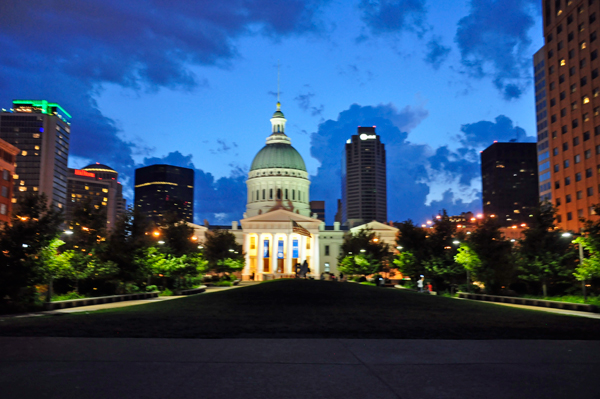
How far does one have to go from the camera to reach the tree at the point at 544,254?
34.9 metres

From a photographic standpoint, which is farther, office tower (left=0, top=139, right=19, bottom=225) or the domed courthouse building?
the domed courthouse building

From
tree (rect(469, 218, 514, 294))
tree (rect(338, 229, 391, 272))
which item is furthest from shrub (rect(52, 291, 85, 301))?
tree (rect(338, 229, 391, 272))

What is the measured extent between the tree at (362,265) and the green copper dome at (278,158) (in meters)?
72.3

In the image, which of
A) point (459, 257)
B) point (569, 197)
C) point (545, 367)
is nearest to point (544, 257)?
point (459, 257)

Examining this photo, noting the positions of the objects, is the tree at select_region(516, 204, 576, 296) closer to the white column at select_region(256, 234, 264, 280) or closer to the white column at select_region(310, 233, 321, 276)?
the white column at select_region(256, 234, 264, 280)

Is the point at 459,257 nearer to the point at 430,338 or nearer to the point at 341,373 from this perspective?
the point at 430,338

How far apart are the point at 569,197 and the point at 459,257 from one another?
2432 inches

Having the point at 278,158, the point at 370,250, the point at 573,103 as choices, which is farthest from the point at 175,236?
the point at 278,158

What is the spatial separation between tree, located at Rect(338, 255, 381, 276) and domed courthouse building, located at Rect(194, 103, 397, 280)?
2917cm

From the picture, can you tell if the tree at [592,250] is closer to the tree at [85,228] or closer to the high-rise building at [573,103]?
the tree at [85,228]

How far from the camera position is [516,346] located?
1077 cm

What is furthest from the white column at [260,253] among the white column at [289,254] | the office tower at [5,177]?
the office tower at [5,177]

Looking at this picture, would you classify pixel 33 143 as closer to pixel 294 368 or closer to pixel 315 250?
pixel 315 250

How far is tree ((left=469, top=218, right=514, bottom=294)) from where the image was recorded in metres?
38.8
